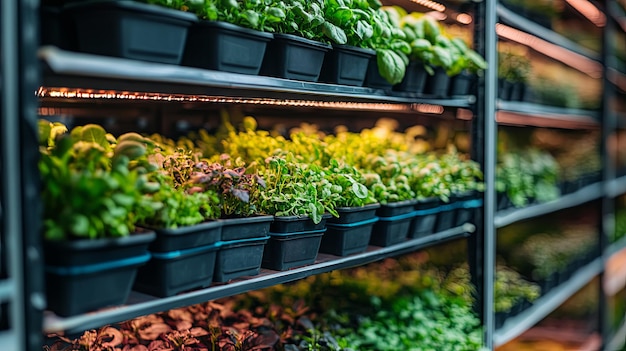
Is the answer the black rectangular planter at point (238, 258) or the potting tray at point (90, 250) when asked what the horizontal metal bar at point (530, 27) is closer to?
the black rectangular planter at point (238, 258)

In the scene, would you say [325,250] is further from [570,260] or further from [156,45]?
[570,260]

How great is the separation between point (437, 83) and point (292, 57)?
0.84 m

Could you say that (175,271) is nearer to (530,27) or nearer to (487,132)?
(487,132)

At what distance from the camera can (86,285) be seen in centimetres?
114

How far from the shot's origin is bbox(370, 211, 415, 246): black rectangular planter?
1996mm

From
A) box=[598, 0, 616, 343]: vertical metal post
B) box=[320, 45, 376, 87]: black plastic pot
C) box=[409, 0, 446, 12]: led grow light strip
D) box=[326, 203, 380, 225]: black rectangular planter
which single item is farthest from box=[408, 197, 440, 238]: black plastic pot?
box=[598, 0, 616, 343]: vertical metal post

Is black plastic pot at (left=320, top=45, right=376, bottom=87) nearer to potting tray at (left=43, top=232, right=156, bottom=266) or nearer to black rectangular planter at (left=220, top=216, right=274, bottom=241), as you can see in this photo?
black rectangular planter at (left=220, top=216, right=274, bottom=241)

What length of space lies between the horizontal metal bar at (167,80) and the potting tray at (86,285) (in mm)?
385

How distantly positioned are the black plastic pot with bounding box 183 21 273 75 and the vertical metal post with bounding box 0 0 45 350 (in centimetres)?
43

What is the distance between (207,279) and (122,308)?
242mm

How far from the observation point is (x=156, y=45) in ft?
4.16

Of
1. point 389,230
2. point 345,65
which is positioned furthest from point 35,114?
point 389,230

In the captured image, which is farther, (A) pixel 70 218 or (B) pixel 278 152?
(B) pixel 278 152

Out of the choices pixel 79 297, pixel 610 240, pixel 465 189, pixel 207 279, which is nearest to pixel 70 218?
pixel 79 297
